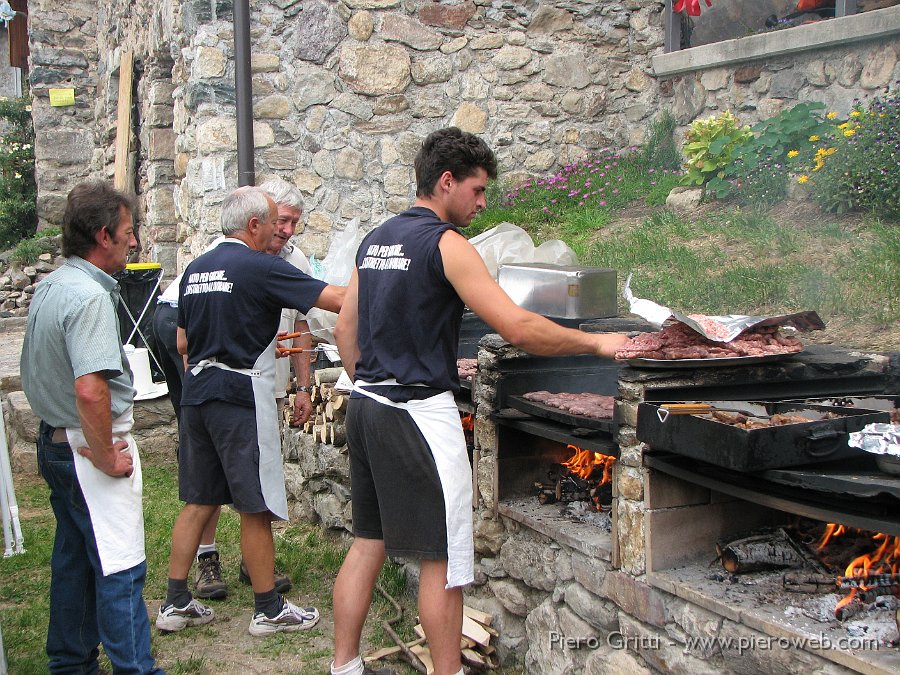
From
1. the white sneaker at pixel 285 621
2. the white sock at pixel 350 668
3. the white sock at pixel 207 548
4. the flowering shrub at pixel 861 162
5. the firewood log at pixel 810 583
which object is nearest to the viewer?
the firewood log at pixel 810 583

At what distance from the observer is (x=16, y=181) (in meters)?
14.2

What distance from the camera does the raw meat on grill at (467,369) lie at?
4344mm

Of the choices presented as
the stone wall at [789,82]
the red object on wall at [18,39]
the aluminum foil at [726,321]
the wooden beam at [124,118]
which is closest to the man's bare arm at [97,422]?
the aluminum foil at [726,321]

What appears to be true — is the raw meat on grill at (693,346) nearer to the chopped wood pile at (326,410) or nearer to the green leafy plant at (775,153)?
the chopped wood pile at (326,410)

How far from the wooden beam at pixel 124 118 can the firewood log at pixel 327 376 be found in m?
5.62

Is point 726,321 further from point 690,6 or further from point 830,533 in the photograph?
point 690,6

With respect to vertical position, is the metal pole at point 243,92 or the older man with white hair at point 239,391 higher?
the metal pole at point 243,92

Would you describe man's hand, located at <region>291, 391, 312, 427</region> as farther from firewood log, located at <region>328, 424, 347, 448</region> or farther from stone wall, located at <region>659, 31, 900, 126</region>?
stone wall, located at <region>659, 31, 900, 126</region>

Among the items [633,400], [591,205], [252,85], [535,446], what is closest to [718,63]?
[591,205]

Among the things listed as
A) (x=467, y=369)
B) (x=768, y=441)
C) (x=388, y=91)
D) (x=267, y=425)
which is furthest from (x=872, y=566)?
(x=388, y=91)

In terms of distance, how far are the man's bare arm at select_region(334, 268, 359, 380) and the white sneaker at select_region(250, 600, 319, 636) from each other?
4.47ft

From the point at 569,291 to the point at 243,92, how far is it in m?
4.25

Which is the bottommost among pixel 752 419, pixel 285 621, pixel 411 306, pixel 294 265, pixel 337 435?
pixel 285 621

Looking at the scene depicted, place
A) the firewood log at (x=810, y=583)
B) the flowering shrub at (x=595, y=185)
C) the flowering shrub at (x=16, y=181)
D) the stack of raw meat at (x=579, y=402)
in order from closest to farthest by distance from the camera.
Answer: the firewood log at (x=810, y=583) < the stack of raw meat at (x=579, y=402) < the flowering shrub at (x=595, y=185) < the flowering shrub at (x=16, y=181)
